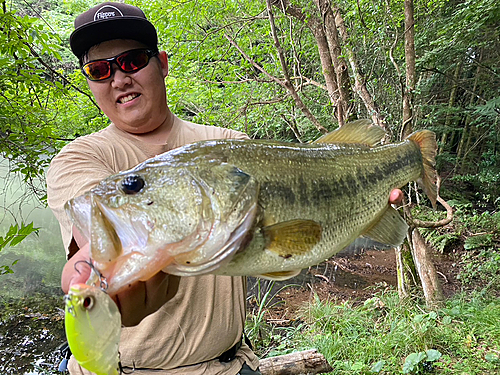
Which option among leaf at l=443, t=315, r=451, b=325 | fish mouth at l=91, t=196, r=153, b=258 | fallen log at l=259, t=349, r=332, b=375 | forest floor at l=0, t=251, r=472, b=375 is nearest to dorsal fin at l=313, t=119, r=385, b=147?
fish mouth at l=91, t=196, r=153, b=258

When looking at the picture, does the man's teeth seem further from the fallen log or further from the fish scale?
the fallen log

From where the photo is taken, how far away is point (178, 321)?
5.94ft

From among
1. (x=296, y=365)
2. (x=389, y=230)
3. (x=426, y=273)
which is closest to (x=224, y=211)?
(x=389, y=230)

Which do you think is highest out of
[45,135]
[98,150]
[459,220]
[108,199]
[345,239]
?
[45,135]

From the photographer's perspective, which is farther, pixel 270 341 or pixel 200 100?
pixel 200 100

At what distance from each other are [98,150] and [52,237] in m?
10.5

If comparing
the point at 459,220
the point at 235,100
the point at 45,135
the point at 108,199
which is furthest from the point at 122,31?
the point at 459,220

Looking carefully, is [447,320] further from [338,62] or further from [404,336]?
[338,62]

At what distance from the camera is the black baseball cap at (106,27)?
5.85 feet

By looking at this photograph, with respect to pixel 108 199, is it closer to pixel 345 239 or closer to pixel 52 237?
pixel 345 239

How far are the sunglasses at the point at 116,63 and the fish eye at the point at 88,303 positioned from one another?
1321 millimetres

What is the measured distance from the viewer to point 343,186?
1649 mm

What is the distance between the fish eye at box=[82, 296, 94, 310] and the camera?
90 cm

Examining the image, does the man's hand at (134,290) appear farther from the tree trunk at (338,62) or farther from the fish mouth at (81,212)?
the tree trunk at (338,62)
